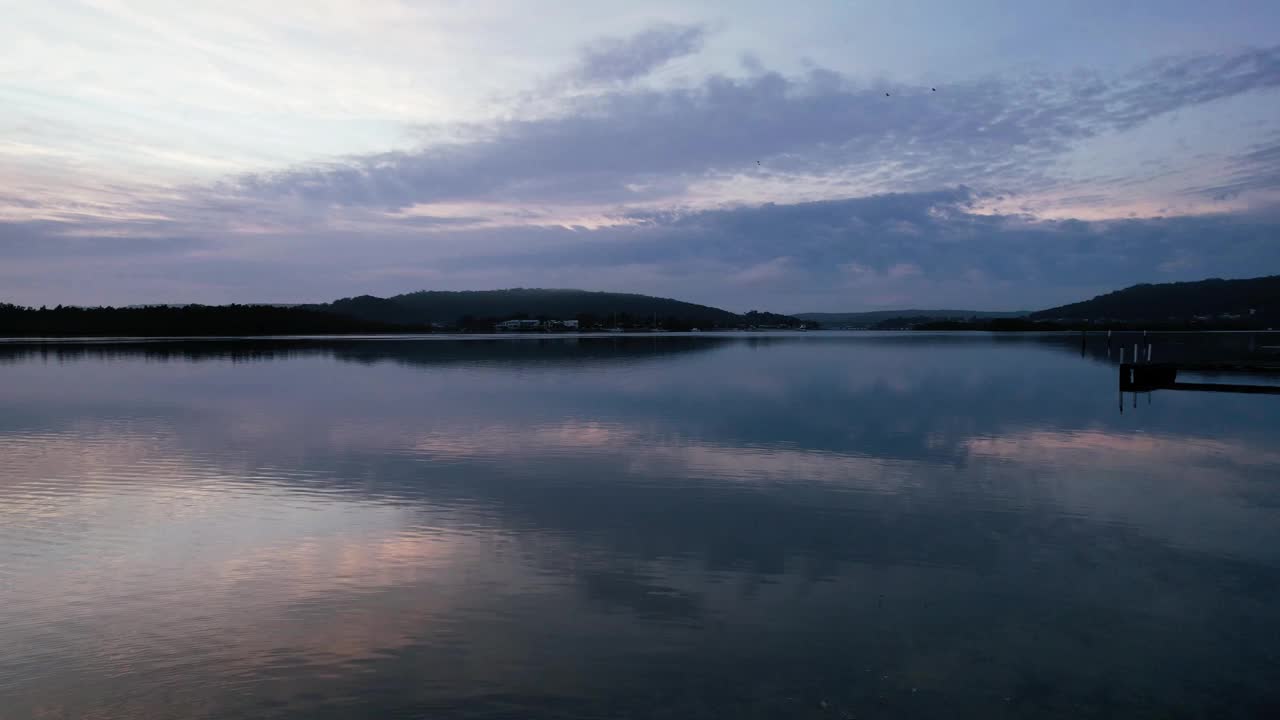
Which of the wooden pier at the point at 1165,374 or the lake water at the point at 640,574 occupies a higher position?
the wooden pier at the point at 1165,374

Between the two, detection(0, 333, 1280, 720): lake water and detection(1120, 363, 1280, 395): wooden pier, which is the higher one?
detection(1120, 363, 1280, 395): wooden pier

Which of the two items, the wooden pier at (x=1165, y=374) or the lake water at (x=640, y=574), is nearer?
the lake water at (x=640, y=574)

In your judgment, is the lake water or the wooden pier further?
the wooden pier

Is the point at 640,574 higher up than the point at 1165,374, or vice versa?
the point at 1165,374

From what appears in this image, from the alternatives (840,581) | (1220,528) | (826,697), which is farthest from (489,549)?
(1220,528)

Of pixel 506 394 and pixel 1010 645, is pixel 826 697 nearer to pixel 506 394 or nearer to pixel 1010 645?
pixel 1010 645

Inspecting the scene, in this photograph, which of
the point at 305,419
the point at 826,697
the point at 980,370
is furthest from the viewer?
the point at 980,370

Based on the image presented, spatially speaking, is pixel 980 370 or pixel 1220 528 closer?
pixel 1220 528

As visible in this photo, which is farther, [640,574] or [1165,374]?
[1165,374]

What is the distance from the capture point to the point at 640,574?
11.1 metres

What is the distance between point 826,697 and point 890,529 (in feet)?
21.1

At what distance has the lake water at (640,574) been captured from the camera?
25.4 feet

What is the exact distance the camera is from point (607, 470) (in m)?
19.1

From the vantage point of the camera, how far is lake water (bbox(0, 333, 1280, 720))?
7.75 m
